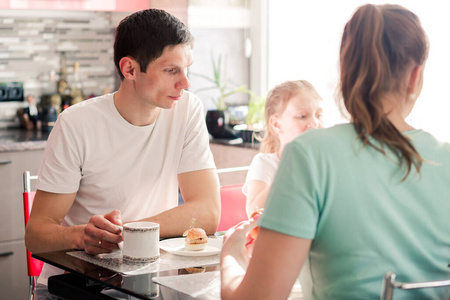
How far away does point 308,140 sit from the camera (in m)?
1.03

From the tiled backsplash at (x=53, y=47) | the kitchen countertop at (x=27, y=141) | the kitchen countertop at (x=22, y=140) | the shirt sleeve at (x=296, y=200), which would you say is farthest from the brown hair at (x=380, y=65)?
the tiled backsplash at (x=53, y=47)

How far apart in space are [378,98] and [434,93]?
1.71 m

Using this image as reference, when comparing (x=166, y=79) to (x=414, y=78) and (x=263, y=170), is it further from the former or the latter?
(x=414, y=78)

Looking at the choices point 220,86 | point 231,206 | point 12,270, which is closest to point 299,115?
point 231,206

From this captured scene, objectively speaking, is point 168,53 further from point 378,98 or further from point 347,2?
point 347,2

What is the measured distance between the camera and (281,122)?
2.39 metres

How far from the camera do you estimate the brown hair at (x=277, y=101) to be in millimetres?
2412

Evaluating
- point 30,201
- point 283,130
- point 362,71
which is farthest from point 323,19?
point 362,71

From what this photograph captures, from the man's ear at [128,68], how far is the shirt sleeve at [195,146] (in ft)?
0.76

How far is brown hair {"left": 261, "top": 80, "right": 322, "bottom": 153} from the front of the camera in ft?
7.91

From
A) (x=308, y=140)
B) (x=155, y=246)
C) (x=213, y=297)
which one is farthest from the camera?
(x=155, y=246)

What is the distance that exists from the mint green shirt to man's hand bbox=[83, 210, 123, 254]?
0.61 m

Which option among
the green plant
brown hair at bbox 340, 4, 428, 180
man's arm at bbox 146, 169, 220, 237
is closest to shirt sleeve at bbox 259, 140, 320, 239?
brown hair at bbox 340, 4, 428, 180

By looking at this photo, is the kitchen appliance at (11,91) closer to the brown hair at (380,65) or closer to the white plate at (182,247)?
the white plate at (182,247)
